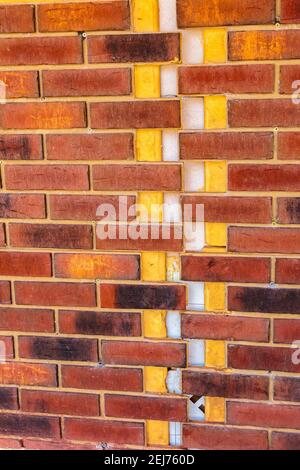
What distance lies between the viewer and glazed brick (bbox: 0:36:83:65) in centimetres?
167

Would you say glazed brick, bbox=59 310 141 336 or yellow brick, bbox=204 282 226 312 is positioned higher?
yellow brick, bbox=204 282 226 312

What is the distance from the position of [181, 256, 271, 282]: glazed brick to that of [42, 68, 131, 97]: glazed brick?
52 cm

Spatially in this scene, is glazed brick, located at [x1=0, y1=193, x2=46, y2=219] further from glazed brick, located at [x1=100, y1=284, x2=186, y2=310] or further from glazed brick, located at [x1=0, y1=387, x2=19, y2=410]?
glazed brick, located at [x1=0, y1=387, x2=19, y2=410]

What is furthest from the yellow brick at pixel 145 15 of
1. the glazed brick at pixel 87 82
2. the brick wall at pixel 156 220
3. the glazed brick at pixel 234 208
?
the glazed brick at pixel 234 208

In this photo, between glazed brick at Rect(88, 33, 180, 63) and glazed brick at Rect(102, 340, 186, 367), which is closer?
glazed brick at Rect(88, 33, 180, 63)

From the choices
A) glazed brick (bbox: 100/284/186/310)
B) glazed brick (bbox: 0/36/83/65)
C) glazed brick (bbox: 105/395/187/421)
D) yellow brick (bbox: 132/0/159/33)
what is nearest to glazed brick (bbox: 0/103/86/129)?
Result: glazed brick (bbox: 0/36/83/65)

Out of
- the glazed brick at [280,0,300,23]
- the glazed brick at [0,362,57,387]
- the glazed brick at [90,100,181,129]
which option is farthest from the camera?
the glazed brick at [0,362,57,387]

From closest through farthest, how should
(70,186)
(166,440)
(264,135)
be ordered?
(264,135), (70,186), (166,440)

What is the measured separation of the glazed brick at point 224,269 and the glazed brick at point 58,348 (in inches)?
14.8

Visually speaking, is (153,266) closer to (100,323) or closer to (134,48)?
(100,323)

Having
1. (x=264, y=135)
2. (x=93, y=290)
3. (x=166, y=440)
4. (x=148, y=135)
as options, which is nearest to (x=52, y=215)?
(x=93, y=290)
